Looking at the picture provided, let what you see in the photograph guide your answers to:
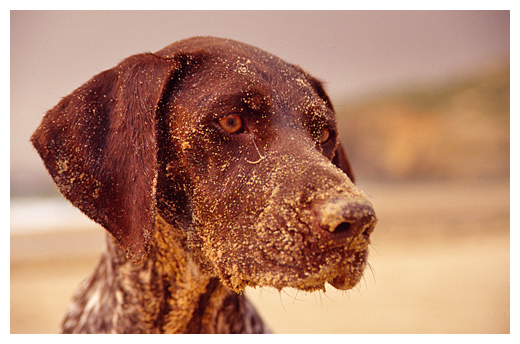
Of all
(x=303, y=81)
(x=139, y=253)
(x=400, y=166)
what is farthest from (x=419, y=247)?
(x=139, y=253)

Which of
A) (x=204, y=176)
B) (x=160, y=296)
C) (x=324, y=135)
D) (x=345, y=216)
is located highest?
(x=324, y=135)

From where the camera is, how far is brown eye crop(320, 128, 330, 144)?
2260 millimetres

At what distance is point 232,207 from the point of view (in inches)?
73.4

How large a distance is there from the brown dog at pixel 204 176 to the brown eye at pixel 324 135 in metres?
0.03

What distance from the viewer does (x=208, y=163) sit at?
193cm

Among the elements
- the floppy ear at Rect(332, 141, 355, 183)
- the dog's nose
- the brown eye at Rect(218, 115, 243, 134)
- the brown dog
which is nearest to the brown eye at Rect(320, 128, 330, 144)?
the brown dog

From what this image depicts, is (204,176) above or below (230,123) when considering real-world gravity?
below

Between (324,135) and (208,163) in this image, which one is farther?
(324,135)

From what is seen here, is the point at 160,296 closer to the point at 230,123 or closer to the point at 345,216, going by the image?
the point at 230,123

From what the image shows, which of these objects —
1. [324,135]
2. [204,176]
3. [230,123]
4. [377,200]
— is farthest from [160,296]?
[377,200]

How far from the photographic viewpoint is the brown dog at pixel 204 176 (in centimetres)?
171

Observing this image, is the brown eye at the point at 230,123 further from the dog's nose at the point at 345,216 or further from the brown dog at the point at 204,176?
the dog's nose at the point at 345,216

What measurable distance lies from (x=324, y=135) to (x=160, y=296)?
1.08m

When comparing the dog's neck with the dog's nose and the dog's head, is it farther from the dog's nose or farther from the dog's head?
the dog's nose
